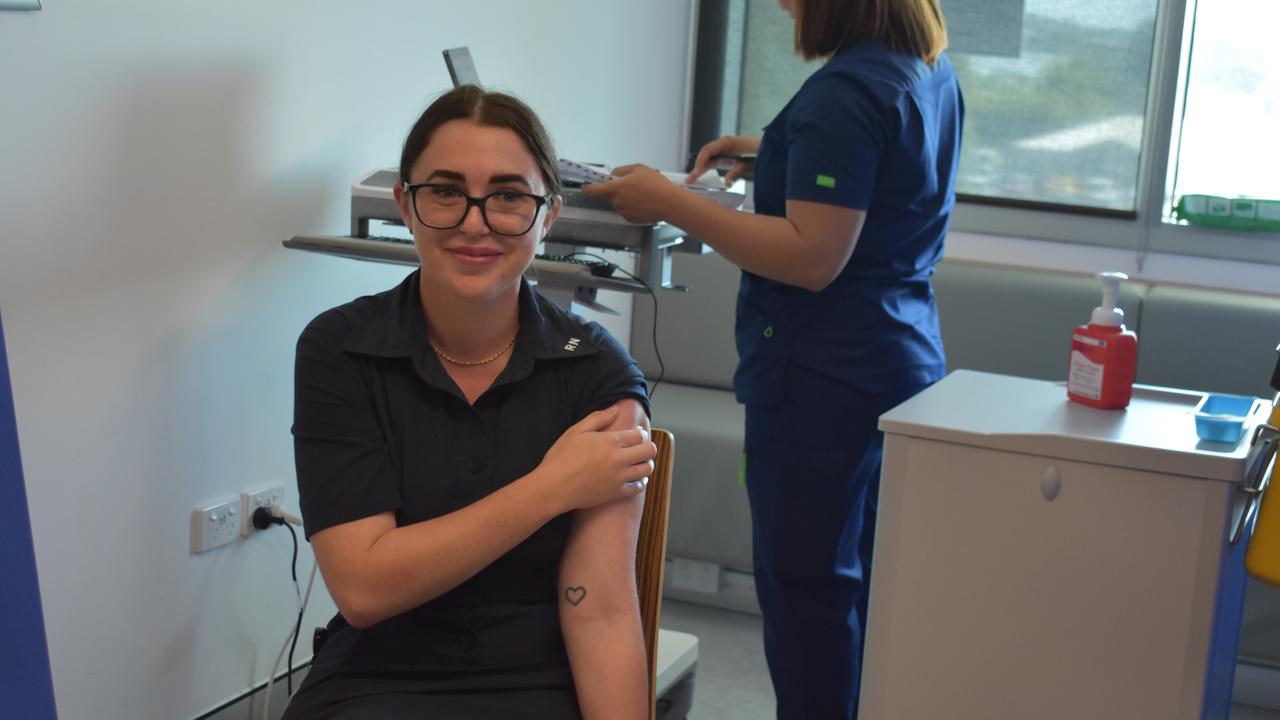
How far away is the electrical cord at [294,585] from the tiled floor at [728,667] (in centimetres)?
80

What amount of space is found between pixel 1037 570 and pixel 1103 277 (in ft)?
1.30

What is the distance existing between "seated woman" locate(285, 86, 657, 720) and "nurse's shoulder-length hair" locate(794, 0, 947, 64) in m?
0.61

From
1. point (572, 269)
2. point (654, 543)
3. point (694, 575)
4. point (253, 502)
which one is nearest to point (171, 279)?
point (253, 502)

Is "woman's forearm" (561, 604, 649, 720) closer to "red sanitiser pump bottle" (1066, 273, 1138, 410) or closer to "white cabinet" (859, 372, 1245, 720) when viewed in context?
"white cabinet" (859, 372, 1245, 720)

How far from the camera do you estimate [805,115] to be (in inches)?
69.6

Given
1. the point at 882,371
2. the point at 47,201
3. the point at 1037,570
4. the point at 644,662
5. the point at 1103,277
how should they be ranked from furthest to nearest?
the point at 882,371 < the point at 47,201 < the point at 1103,277 < the point at 1037,570 < the point at 644,662

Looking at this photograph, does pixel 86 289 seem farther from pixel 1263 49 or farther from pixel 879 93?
pixel 1263 49

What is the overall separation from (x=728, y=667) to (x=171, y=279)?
147 centimetres

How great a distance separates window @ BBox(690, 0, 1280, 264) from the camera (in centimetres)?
315

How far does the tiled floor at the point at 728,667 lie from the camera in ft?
8.25

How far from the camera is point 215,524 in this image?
2096mm

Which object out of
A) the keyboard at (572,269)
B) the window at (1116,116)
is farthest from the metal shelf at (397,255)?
the window at (1116,116)

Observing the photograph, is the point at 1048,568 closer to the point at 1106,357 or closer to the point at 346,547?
the point at 1106,357

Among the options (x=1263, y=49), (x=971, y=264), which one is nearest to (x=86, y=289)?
(x=971, y=264)
